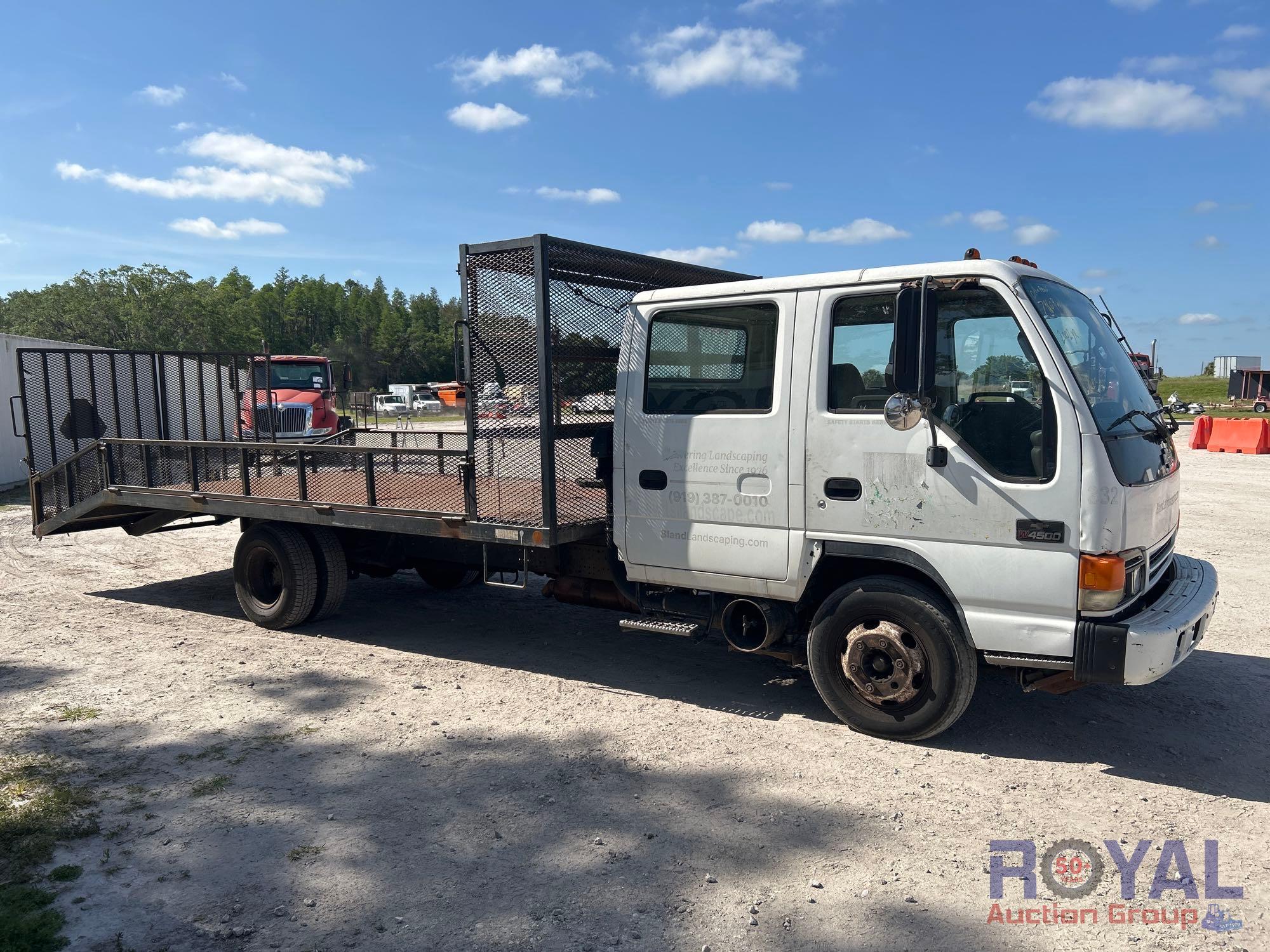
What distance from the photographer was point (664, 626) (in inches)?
206

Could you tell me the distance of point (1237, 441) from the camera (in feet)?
69.8

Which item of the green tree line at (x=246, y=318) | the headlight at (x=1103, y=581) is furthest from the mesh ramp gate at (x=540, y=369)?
the green tree line at (x=246, y=318)

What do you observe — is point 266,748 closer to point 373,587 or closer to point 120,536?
point 373,587

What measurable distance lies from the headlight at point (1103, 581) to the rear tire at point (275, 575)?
5.52m

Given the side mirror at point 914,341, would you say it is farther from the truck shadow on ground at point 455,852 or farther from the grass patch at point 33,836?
the grass patch at point 33,836

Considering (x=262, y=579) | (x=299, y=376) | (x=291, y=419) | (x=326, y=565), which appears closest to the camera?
(x=326, y=565)

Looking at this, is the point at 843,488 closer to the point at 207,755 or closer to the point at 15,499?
the point at 207,755

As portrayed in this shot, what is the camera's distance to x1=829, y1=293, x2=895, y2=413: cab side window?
14.5 feet

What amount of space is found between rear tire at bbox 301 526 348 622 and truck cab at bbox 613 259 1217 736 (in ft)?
9.44

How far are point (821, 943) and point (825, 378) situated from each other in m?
2.70

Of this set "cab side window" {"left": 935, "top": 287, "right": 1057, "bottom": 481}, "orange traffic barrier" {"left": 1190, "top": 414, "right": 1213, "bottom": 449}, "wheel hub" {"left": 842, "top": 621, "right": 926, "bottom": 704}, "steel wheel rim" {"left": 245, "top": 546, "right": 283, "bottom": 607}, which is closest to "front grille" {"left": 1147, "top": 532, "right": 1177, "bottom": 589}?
"cab side window" {"left": 935, "top": 287, "right": 1057, "bottom": 481}

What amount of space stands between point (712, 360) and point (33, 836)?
401 centimetres

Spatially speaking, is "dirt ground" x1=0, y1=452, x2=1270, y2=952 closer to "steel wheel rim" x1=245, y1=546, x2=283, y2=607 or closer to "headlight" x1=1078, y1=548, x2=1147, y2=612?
"steel wheel rim" x1=245, y1=546, x2=283, y2=607

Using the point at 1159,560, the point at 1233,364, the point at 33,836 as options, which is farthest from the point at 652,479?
the point at 1233,364
